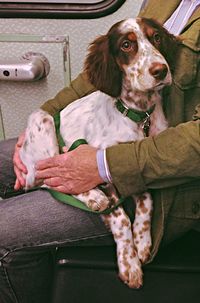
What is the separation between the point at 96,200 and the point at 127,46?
0.37 meters

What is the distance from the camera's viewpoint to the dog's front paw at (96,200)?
1.20m

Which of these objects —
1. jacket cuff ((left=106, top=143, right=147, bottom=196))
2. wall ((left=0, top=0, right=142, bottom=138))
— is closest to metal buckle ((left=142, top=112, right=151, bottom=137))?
jacket cuff ((left=106, top=143, right=147, bottom=196))

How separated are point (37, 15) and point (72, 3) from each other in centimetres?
14

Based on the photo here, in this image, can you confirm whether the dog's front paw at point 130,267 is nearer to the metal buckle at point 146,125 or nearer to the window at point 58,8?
the metal buckle at point 146,125

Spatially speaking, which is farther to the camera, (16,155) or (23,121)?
(23,121)

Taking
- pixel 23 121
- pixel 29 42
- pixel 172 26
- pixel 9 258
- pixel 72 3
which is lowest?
pixel 23 121

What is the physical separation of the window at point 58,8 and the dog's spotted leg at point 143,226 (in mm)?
919

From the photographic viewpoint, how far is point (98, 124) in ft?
4.18

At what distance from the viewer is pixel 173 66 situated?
4.04ft

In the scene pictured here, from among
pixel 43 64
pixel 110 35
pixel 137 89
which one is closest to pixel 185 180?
pixel 137 89

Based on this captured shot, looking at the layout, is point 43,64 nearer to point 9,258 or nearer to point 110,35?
point 110,35

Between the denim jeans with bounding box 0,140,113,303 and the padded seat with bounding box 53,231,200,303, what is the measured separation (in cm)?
5

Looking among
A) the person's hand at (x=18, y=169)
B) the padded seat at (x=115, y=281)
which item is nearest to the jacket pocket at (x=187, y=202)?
the padded seat at (x=115, y=281)

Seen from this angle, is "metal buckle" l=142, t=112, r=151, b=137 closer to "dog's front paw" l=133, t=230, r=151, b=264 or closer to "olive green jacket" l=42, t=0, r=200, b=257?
"olive green jacket" l=42, t=0, r=200, b=257
